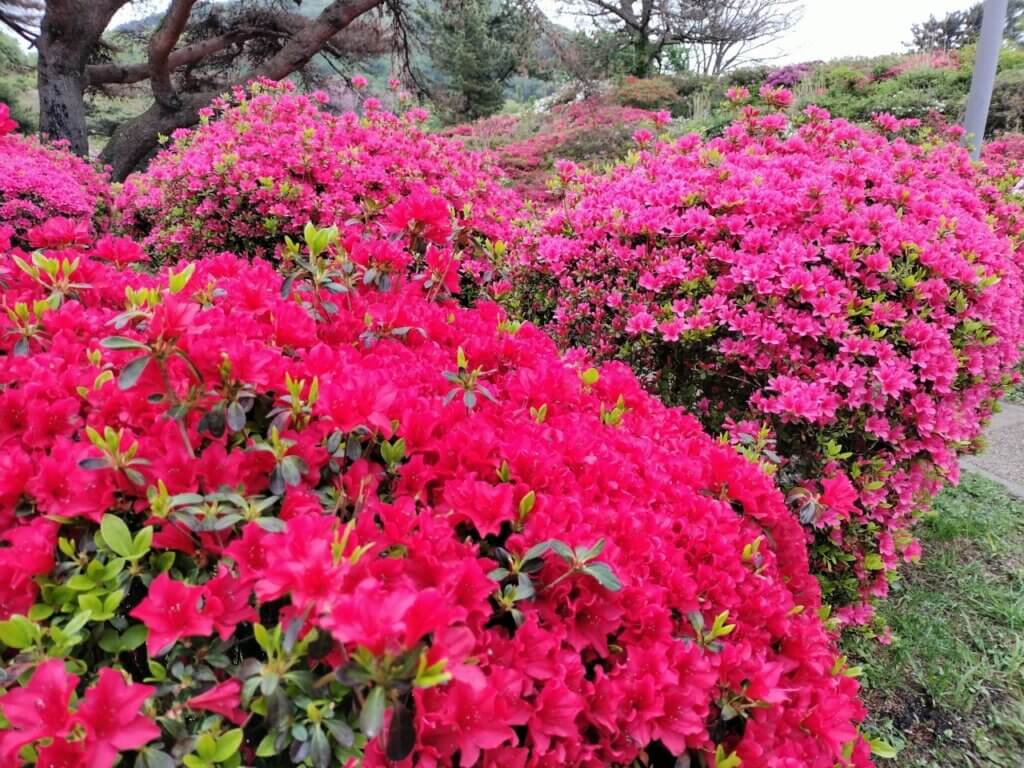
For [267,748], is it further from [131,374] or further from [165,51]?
[165,51]

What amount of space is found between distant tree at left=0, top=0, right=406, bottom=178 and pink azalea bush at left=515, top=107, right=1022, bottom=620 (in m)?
7.75

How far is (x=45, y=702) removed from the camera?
2.20 ft

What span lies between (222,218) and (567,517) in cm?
351

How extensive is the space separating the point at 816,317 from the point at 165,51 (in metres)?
9.52

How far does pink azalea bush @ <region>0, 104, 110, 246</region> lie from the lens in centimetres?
521

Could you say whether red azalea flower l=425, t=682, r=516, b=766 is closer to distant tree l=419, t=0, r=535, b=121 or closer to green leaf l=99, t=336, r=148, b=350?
green leaf l=99, t=336, r=148, b=350

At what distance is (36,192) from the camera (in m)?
5.39

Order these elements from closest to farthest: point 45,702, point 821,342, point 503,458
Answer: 1. point 45,702
2. point 503,458
3. point 821,342

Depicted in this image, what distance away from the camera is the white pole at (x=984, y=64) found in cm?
467

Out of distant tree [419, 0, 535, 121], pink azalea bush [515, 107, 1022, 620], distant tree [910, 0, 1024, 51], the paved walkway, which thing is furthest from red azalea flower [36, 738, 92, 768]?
distant tree [910, 0, 1024, 51]

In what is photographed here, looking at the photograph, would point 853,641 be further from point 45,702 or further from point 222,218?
point 222,218

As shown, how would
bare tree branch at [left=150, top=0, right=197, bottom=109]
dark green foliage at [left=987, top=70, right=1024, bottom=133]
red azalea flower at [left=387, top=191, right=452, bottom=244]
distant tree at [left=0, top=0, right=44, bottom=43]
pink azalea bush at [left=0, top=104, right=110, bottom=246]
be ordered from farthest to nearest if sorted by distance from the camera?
dark green foliage at [left=987, top=70, right=1024, bottom=133] → distant tree at [left=0, top=0, right=44, bottom=43] → bare tree branch at [left=150, top=0, right=197, bottom=109] → pink azalea bush at [left=0, top=104, right=110, bottom=246] → red azalea flower at [left=387, top=191, right=452, bottom=244]

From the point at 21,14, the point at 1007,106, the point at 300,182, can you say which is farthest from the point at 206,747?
the point at 1007,106

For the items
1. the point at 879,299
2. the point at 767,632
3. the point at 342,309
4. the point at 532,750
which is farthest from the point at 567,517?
the point at 879,299
